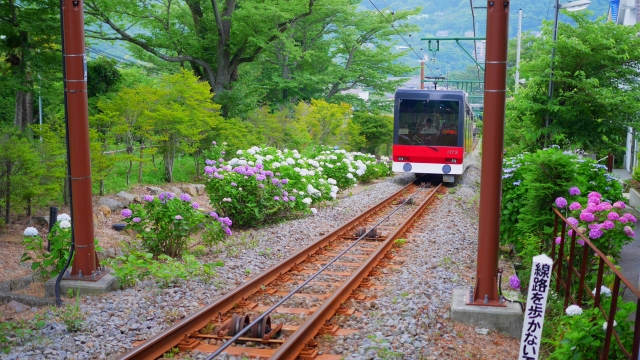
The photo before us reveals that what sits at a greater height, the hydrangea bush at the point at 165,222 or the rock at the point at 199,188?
the hydrangea bush at the point at 165,222

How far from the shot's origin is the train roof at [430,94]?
63.9 ft

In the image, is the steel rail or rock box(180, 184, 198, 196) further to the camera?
rock box(180, 184, 198, 196)

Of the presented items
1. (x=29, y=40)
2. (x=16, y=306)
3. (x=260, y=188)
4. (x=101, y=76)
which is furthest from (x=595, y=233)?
(x=101, y=76)

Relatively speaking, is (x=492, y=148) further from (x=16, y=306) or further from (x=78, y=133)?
(x=16, y=306)

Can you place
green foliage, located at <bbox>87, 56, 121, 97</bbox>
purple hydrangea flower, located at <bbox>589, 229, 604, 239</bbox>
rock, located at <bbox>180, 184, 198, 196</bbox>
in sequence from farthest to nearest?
green foliage, located at <bbox>87, 56, 121, 97</bbox> → rock, located at <bbox>180, 184, 198, 196</bbox> → purple hydrangea flower, located at <bbox>589, 229, 604, 239</bbox>

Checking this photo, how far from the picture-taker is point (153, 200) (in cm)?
889

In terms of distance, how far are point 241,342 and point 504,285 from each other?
350 centimetres

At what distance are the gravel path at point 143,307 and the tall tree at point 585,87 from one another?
6.34m

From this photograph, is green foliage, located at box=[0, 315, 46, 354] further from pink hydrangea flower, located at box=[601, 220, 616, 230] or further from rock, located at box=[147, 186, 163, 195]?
rock, located at box=[147, 186, 163, 195]

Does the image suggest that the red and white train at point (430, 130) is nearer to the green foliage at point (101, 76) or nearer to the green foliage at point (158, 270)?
the green foliage at point (101, 76)

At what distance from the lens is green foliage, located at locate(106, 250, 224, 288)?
7.33 metres

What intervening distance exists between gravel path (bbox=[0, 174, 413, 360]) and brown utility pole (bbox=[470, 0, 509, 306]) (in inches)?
114

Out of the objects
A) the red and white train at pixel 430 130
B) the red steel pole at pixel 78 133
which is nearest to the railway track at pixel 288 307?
the red steel pole at pixel 78 133

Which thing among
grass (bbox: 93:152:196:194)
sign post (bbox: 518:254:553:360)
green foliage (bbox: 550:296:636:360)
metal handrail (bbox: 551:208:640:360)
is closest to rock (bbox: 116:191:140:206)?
grass (bbox: 93:152:196:194)
